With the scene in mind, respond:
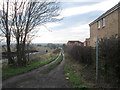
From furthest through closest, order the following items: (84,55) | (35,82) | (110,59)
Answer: (84,55) → (35,82) → (110,59)

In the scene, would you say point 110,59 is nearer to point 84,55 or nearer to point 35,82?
point 35,82

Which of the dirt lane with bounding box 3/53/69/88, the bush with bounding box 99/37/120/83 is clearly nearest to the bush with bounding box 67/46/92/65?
the bush with bounding box 99/37/120/83

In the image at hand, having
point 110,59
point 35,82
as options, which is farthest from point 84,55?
point 35,82

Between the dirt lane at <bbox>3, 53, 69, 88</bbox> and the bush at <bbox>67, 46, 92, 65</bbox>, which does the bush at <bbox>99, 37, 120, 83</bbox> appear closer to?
the dirt lane at <bbox>3, 53, 69, 88</bbox>

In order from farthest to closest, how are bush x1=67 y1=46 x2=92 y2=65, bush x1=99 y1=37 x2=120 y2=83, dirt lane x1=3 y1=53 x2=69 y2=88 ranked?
bush x1=67 y1=46 x2=92 y2=65
dirt lane x1=3 y1=53 x2=69 y2=88
bush x1=99 y1=37 x2=120 y2=83

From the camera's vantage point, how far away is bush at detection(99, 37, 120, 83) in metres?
6.47

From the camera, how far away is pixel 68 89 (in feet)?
21.1

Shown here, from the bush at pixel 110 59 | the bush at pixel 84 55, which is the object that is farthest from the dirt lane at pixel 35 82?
the bush at pixel 84 55

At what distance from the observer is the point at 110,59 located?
6.91 metres

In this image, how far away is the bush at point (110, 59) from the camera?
6.47 meters

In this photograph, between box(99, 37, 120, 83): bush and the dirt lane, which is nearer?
box(99, 37, 120, 83): bush

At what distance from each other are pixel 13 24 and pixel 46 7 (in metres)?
3.69

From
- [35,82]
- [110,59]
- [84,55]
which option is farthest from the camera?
[84,55]

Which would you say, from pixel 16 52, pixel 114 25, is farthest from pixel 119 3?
pixel 16 52
